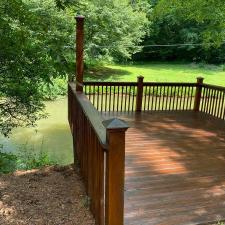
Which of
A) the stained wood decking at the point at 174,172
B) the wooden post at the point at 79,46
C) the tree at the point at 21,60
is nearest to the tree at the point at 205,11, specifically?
the stained wood decking at the point at 174,172

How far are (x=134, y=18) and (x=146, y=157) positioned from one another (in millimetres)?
16627

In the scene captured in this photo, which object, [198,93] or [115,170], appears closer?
[115,170]

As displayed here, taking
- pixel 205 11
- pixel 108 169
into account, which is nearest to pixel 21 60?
pixel 108 169

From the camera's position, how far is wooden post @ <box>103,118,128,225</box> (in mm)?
2334

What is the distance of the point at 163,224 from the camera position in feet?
9.65

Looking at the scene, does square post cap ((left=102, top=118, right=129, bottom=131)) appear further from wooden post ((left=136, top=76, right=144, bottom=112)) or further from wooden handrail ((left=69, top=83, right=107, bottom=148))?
wooden post ((left=136, top=76, right=144, bottom=112))

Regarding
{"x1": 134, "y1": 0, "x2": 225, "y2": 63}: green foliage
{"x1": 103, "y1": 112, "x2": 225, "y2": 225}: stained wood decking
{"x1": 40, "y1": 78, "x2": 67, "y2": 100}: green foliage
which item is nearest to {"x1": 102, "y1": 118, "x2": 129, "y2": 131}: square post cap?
{"x1": 103, "y1": 112, "x2": 225, "y2": 225}: stained wood decking

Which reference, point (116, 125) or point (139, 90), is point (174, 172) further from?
point (139, 90)

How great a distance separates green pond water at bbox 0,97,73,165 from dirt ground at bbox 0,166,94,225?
8.48 feet

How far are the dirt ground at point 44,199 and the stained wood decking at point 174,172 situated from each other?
1.91ft

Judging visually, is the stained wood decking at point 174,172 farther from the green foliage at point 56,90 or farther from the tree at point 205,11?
the green foliage at point 56,90

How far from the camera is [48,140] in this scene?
920 cm

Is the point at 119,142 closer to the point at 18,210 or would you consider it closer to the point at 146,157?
the point at 18,210

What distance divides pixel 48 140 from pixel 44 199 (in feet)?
18.1
